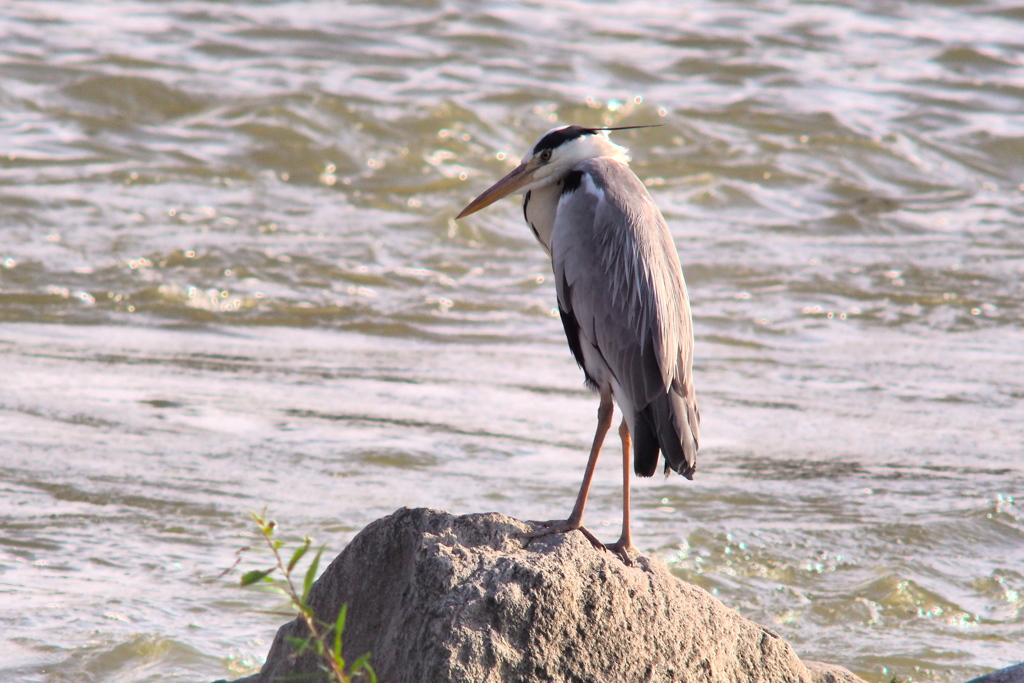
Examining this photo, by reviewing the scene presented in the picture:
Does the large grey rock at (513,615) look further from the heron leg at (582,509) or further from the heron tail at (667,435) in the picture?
the heron tail at (667,435)

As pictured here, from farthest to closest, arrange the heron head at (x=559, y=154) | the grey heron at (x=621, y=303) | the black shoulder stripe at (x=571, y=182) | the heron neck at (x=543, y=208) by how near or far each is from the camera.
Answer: the heron neck at (x=543, y=208), the heron head at (x=559, y=154), the black shoulder stripe at (x=571, y=182), the grey heron at (x=621, y=303)

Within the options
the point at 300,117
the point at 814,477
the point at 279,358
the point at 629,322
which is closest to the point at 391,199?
the point at 300,117

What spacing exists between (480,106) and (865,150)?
4.80 metres

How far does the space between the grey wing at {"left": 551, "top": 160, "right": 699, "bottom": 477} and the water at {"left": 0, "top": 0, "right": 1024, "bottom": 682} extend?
153cm

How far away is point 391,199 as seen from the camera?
12930 mm

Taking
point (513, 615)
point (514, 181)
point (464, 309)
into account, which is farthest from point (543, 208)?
point (464, 309)

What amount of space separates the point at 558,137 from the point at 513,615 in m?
2.15

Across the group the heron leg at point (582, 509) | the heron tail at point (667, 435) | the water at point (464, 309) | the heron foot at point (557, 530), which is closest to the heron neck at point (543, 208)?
the heron leg at point (582, 509)

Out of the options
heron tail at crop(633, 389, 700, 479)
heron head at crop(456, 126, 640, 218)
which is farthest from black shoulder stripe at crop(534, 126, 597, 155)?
heron tail at crop(633, 389, 700, 479)

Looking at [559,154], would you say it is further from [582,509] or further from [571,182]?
[582,509]

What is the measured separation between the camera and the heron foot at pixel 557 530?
3.77 meters

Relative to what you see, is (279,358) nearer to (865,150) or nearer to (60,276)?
(60,276)

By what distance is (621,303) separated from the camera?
4.34 m

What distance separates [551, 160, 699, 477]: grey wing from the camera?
4102mm
